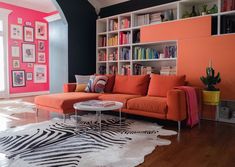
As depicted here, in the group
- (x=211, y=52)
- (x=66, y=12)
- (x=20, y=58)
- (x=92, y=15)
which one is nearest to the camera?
(x=211, y=52)

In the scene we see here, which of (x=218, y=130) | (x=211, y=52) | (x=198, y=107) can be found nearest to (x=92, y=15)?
(x=211, y=52)

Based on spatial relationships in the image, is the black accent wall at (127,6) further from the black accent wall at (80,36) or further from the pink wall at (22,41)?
the pink wall at (22,41)

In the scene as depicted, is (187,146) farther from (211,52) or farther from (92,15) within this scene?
(92,15)

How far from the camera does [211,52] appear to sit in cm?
352

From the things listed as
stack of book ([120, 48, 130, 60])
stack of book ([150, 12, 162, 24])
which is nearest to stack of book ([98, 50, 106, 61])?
stack of book ([120, 48, 130, 60])

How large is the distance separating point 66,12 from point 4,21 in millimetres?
2498

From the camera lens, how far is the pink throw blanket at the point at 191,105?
2963 millimetres

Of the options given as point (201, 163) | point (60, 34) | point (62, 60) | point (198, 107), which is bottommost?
point (201, 163)

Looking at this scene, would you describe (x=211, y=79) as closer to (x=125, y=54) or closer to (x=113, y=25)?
(x=125, y=54)

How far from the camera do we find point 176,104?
9.29 ft

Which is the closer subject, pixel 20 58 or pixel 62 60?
pixel 62 60

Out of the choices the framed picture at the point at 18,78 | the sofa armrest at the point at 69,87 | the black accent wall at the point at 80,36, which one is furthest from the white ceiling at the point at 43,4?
the sofa armrest at the point at 69,87

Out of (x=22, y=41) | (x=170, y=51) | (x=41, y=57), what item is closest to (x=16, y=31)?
(x=22, y=41)

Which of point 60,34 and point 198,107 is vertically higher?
point 60,34
